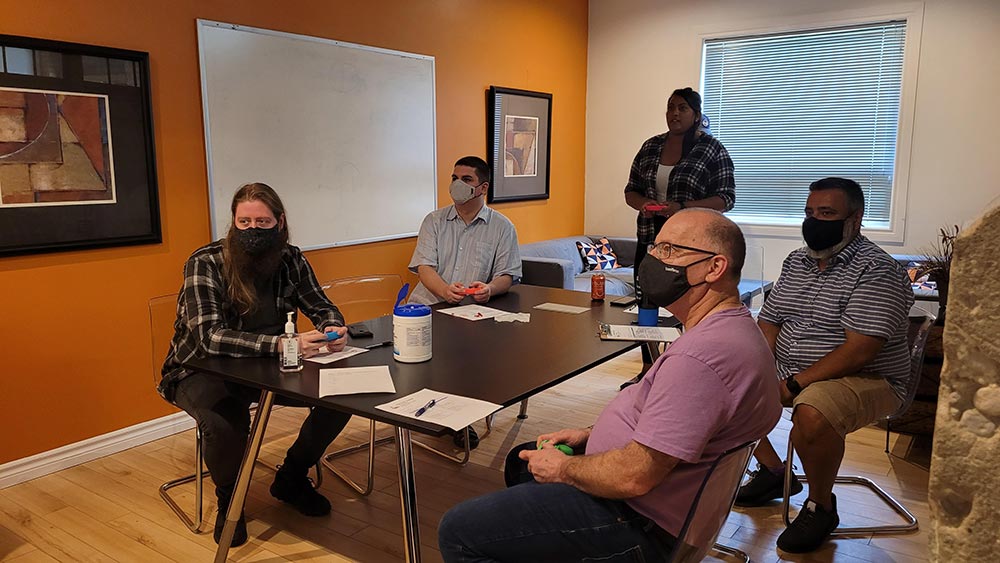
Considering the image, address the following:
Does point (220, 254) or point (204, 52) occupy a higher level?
point (204, 52)

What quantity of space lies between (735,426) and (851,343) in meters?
1.31

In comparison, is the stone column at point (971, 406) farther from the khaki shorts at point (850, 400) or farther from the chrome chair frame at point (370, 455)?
the chrome chair frame at point (370, 455)

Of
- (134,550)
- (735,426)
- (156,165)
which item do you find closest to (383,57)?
(156,165)

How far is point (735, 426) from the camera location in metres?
1.50

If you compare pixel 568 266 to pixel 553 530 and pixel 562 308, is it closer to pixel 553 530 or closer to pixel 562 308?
pixel 562 308

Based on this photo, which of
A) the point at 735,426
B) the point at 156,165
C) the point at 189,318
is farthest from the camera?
the point at 156,165

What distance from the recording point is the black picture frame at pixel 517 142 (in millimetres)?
5398

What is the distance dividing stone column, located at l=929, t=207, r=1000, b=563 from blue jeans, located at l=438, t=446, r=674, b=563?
3.58ft

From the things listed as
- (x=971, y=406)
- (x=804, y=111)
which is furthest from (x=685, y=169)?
(x=971, y=406)

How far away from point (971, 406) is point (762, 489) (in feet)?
8.48

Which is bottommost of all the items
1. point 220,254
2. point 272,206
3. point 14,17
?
point 220,254

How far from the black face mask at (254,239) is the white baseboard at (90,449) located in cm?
145

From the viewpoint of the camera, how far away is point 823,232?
267 centimetres

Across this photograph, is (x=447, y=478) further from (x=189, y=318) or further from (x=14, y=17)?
(x=14, y=17)
